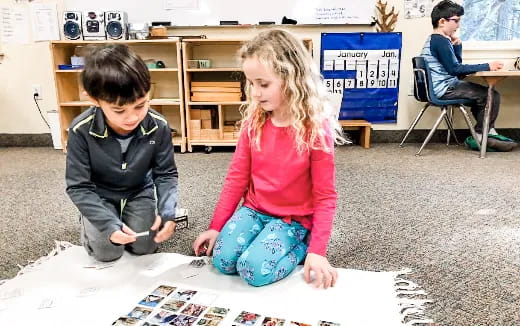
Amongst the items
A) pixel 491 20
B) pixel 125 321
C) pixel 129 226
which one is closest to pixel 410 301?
pixel 125 321

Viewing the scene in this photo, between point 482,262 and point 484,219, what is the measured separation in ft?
1.36

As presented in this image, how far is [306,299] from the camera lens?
1.00 meters

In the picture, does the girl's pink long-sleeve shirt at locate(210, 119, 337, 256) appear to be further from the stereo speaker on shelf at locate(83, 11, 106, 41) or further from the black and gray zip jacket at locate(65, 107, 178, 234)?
the stereo speaker on shelf at locate(83, 11, 106, 41)

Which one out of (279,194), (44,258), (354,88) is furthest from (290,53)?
(354,88)

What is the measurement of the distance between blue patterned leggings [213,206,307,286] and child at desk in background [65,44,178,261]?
164mm

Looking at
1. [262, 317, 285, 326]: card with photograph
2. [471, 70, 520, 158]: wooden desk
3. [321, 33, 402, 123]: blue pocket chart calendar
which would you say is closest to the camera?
[262, 317, 285, 326]: card with photograph

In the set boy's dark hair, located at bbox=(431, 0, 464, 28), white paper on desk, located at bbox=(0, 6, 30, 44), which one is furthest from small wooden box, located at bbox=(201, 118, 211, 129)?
boy's dark hair, located at bbox=(431, 0, 464, 28)

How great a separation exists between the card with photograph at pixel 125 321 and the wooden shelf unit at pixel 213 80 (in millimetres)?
2050

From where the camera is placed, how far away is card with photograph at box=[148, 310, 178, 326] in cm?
92

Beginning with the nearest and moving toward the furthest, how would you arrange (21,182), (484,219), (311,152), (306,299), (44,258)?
(306,299), (311,152), (44,258), (484,219), (21,182)

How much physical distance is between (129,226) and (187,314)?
41cm

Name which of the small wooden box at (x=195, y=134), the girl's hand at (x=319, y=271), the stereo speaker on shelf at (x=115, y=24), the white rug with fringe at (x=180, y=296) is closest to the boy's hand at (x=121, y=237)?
the white rug with fringe at (x=180, y=296)

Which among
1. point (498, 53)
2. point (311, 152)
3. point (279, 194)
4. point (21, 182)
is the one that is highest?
point (498, 53)

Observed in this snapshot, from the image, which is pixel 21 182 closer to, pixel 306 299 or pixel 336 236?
pixel 336 236
